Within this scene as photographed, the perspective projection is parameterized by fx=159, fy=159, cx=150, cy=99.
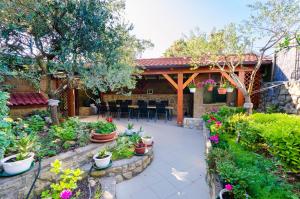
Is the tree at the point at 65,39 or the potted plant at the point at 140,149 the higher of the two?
the tree at the point at 65,39

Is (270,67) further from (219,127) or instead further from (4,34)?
(4,34)

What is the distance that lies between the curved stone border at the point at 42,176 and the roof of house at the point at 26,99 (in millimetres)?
4303

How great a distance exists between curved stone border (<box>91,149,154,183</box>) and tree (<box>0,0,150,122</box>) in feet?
6.53

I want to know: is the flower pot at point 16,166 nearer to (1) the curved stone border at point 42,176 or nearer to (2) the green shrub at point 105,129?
(1) the curved stone border at point 42,176

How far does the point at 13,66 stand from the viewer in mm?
3613

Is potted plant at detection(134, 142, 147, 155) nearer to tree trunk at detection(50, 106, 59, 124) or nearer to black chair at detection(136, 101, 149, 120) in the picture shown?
tree trunk at detection(50, 106, 59, 124)

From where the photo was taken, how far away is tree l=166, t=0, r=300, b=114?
12.9 feet

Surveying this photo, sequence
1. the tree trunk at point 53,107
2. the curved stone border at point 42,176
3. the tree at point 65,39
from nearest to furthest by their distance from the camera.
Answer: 1. the curved stone border at point 42,176
2. the tree at point 65,39
3. the tree trunk at point 53,107

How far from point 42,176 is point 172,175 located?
2.51 m

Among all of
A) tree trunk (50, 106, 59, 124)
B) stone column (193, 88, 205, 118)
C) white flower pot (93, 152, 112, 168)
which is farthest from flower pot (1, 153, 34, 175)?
stone column (193, 88, 205, 118)

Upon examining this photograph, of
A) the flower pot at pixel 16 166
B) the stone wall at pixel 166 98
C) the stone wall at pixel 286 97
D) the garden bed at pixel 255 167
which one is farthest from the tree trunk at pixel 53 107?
the stone wall at pixel 286 97

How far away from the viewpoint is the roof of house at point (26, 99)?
6.08 m

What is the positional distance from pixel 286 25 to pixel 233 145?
3293mm

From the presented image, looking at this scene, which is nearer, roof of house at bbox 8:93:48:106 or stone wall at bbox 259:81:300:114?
stone wall at bbox 259:81:300:114
